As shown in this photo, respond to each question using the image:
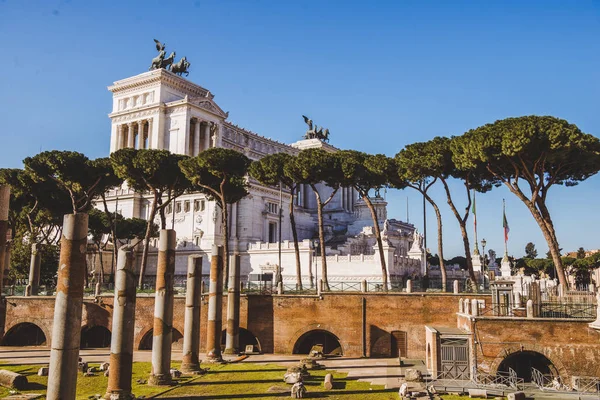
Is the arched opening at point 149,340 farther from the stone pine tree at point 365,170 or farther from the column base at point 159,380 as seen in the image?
the stone pine tree at point 365,170

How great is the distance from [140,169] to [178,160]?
10.5 ft

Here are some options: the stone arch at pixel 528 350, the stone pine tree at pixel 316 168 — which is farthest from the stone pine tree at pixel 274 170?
the stone arch at pixel 528 350

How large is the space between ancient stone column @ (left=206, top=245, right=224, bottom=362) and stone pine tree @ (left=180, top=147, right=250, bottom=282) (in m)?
10.8

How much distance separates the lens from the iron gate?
2706 cm

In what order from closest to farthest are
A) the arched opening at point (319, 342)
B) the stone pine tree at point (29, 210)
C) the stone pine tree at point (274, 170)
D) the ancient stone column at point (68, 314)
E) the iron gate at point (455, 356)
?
the ancient stone column at point (68, 314) < the iron gate at point (455, 356) < the arched opening at point (319, 342) < the stone pine tree at point (274, 170) < the stone pine tree at point (29, 210)

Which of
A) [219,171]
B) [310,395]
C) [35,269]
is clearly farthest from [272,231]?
[310,395]

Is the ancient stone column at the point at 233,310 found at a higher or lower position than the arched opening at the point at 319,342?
higher

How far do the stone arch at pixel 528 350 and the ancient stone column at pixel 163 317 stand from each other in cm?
1527

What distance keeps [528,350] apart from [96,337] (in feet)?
90.8

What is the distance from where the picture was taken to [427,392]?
2191 cm

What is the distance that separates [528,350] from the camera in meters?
27.7

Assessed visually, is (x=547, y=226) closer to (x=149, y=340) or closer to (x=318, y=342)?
(x=318, y=342)

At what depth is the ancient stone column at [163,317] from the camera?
2431cm

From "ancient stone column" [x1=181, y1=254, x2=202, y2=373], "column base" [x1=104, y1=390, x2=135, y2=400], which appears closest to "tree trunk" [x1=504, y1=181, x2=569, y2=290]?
"ancient stone column" [x1=181, y1=254, x2=202, y2=373]
